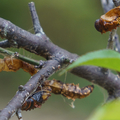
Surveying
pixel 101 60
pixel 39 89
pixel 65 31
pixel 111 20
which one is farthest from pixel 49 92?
pixel 65 31

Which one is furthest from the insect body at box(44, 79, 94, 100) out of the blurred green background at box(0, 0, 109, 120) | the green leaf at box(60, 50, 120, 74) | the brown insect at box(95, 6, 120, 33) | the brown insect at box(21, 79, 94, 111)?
the blurred green background at box(0, 0, 109, 120)

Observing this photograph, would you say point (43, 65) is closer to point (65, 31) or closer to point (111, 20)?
point (111, 20)

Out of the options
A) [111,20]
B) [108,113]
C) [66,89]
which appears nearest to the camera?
[108,113]

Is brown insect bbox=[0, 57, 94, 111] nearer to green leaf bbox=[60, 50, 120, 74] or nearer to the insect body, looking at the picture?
the insect body

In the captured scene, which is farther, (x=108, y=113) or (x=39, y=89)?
(x=39, y=89)

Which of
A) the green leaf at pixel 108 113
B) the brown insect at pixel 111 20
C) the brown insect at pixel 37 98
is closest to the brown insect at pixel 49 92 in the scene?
the brown insect at pixel 37 98

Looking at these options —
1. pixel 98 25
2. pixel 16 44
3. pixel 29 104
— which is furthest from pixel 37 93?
pixel 98 25
